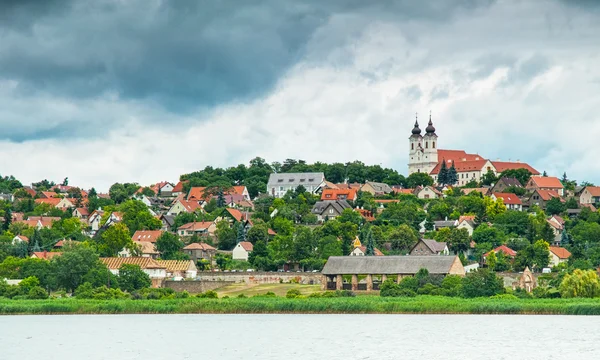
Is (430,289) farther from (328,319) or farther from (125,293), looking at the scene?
(125,293)

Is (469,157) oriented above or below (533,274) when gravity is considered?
above

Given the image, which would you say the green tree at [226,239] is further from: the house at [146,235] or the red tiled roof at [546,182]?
the red tiled roof at [546,182]

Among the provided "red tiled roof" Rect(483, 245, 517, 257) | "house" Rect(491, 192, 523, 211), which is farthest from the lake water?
"house" Rect(491, 192, 523, 211)

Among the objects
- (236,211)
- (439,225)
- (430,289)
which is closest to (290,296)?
(430,289)

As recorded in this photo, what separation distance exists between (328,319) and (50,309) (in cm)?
1690

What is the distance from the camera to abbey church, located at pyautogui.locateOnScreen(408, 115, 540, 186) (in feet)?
533

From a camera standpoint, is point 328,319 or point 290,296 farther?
point 290,296

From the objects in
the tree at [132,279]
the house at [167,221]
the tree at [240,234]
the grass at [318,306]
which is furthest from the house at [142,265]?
the house at [167,221]

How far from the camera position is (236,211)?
127 m

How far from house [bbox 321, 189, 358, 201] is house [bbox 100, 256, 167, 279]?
46964 millimetres

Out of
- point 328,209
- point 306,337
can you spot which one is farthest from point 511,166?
point 306,337

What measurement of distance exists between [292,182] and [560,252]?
214 ft

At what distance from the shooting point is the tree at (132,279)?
267 ft

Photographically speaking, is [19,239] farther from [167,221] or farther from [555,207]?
[555,207]
